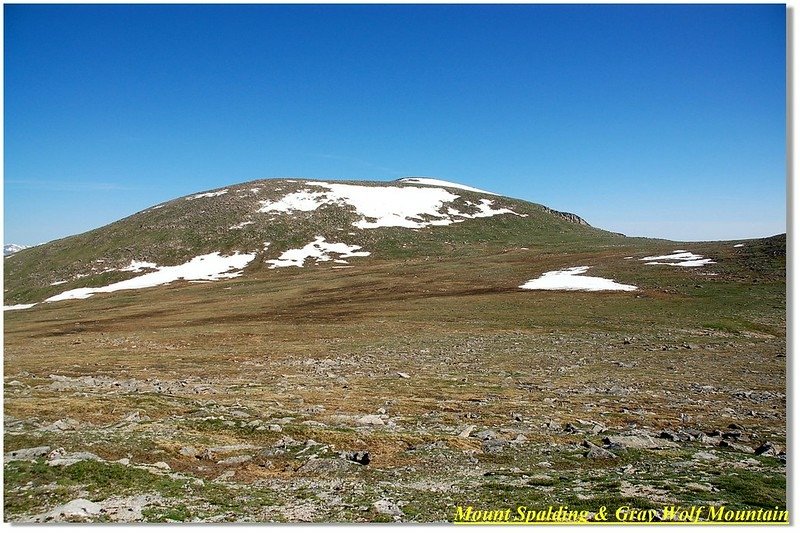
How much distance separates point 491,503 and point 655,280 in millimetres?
66790

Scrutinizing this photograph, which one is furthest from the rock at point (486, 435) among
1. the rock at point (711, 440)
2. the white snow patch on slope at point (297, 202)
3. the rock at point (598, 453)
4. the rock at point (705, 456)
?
the white snow patch on slope at point (297, 202)

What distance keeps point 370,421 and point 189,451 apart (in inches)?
265

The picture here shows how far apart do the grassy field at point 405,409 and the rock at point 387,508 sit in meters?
0.05

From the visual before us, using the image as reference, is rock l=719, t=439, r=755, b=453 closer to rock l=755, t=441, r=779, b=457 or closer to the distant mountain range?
rock l=755, t=441, r=779, b=457

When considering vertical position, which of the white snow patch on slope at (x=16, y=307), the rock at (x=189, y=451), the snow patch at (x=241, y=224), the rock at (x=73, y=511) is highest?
the snow patch at (x=241, y=224)

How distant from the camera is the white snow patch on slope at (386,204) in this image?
15825cm

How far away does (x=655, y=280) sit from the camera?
6900 centimetres

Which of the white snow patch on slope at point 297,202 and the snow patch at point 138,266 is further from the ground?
the white snow patch on slope at point 297,202

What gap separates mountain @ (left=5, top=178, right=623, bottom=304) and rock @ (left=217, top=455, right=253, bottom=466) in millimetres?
100716

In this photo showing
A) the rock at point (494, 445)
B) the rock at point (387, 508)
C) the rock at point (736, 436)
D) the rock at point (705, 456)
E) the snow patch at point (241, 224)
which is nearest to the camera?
the rock at point (387, 508)

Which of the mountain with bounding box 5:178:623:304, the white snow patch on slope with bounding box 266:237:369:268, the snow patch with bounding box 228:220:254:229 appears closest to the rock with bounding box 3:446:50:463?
the mountain with bounding box 5:178:623:304

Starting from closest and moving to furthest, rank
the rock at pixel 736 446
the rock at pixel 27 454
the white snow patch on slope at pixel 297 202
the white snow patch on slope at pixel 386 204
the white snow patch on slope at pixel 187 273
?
the rock at pixel 27 454
the rock at pixel 736 446
the white snow patch on slope at pixel 187 273
the white snow patch on slope at pixel 386 204
the white snow patch on slope at pixel 297 202

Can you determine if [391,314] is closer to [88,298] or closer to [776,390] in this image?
[776,390]

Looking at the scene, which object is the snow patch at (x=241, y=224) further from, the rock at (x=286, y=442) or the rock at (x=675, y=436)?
the rock at (x=675, y=436)
